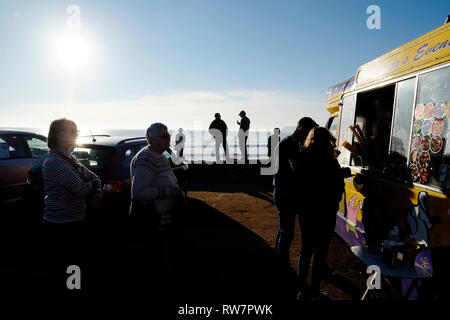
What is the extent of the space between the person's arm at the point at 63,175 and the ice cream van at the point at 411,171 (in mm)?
2962

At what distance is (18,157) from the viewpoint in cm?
625

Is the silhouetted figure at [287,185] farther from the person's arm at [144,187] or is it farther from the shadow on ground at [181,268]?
the person's arm at [144,187]

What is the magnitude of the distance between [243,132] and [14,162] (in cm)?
798

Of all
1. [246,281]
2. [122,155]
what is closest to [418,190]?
[246,281]

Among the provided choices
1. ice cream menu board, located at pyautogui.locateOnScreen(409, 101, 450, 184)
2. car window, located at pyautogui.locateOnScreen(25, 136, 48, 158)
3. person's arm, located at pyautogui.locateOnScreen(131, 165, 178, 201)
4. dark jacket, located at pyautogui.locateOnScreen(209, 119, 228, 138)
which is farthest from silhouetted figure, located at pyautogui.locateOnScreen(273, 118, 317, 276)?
dark jacket, located at pyautogui.locateOnScreen(209, 119, 228, 138)

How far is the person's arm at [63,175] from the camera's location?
2.69 meters

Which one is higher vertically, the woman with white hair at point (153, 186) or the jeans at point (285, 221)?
the woman with white hair at point (153, 186)

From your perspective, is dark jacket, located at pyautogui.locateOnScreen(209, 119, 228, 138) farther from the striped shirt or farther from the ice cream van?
the striped shirt

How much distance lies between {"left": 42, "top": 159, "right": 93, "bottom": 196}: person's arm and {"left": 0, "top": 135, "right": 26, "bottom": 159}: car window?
4.25 meters

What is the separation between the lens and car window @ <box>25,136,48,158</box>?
681cm

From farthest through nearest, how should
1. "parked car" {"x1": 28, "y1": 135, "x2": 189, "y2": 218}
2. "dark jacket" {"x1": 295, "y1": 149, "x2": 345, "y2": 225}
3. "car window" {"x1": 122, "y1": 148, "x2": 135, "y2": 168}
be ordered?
"car window" {"x1": 122, "y1": 148, "x2": 135, "y2": 168}
"parked car" {"x1": 28, "y1": 135, "x2": 189, "y2": 218}
"dark jacket" {"x1": 295, "y1": 149, "x2": 345, "y2": 225}

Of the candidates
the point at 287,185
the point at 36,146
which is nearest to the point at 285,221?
the point at 287,185

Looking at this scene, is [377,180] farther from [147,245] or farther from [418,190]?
[147,245]

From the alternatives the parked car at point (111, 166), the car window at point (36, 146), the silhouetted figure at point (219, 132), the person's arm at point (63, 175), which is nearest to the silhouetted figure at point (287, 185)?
the person's arm at point (63, 175)
